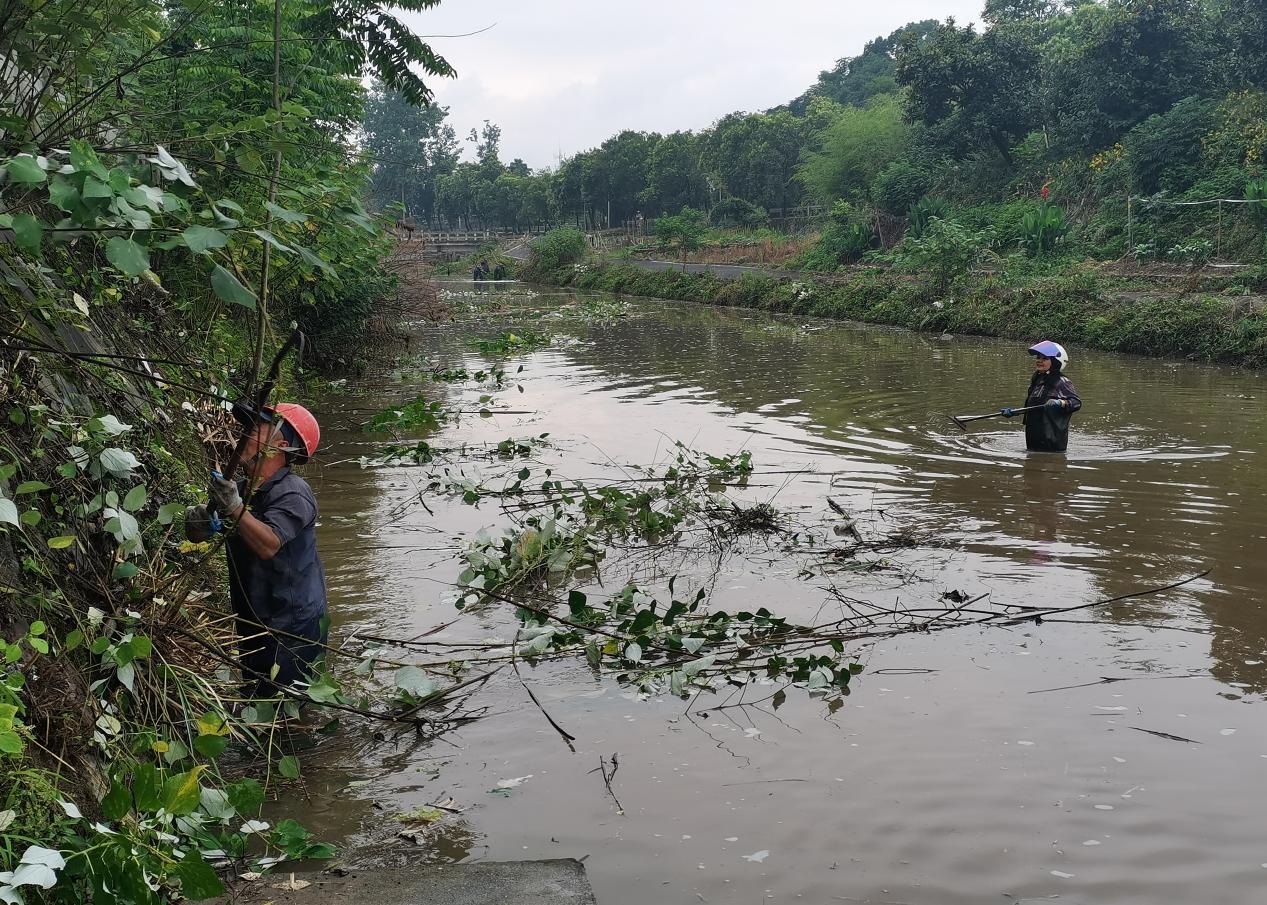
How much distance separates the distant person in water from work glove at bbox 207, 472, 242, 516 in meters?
8.02

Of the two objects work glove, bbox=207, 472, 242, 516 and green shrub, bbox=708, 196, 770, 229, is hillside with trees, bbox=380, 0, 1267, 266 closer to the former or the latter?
green shrub, bbox=708, 196, 770, 229

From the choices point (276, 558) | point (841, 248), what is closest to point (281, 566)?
point (276, 558)

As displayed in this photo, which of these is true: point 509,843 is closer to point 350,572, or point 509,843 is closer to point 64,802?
point 64,802

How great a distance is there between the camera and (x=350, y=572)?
303 inches

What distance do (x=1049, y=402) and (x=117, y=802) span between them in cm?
935

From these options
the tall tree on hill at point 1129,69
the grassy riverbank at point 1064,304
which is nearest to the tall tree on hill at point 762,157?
the tall tree on hill at point 1129,69

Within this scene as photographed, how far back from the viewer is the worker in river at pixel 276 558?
4.40 metres

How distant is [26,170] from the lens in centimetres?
284

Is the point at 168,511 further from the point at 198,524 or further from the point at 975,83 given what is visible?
the point at 975,83

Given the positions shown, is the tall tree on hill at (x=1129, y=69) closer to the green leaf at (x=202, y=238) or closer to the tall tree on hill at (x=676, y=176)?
the tall tree on hill at (x=676, y=176)

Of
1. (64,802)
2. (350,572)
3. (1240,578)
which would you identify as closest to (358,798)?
(64,802)

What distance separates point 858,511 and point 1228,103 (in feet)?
86.5

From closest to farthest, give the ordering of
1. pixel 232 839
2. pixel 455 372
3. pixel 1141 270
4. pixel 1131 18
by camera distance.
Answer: pixel 232 839, pixel 455 372, pixel 1141 270, pixel 1131 18

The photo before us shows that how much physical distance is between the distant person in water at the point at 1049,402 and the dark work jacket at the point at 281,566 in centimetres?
760
